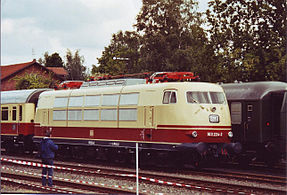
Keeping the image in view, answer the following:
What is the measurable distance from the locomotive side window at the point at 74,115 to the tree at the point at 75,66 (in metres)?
31.1

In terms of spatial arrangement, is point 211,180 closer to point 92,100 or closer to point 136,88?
point 136,88

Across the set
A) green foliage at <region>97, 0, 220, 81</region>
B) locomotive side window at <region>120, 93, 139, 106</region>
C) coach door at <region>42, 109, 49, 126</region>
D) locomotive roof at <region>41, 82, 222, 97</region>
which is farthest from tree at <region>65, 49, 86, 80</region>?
locomotive side window at <region>120, 93, 139, 106</region>

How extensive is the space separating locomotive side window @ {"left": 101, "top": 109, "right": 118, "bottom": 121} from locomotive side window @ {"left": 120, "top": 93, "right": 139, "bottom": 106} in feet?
1.79

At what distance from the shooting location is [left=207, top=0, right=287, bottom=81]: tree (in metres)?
25.6

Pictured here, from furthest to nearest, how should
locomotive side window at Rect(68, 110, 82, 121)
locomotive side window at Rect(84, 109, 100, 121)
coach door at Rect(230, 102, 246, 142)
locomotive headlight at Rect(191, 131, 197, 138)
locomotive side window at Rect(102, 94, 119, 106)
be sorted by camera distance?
locomotive side window at Rect(68, 110, 82, 121)
locomotive side window at Rect(84, 109, 100, 121)
locomotive side window at Rect(102, 94, 119, 106)
coach door at Rect(230, 102, 246, 142)
locomotive headlight at Rect(191, 131, 197, 138)

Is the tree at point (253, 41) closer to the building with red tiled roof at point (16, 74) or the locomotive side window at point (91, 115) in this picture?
the locomotive side window at point (91, 115)

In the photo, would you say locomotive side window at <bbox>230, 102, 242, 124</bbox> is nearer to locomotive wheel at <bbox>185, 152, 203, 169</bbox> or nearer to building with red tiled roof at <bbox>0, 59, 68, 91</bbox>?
locomotive wheel at <bbox>185, 152, 203, 169</bbox>

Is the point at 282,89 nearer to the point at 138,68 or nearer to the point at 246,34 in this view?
the point at 246,34

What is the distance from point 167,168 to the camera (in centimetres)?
1836

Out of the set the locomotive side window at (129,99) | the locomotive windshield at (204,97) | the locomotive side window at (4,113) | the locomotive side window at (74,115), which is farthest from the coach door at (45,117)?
the locomotive windshield at (204,97)

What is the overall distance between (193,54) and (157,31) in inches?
146

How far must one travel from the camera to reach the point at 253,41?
87.6 feet

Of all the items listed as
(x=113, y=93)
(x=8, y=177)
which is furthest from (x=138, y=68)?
(x=8, y=177)

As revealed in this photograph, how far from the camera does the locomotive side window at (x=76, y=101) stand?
20891mm
